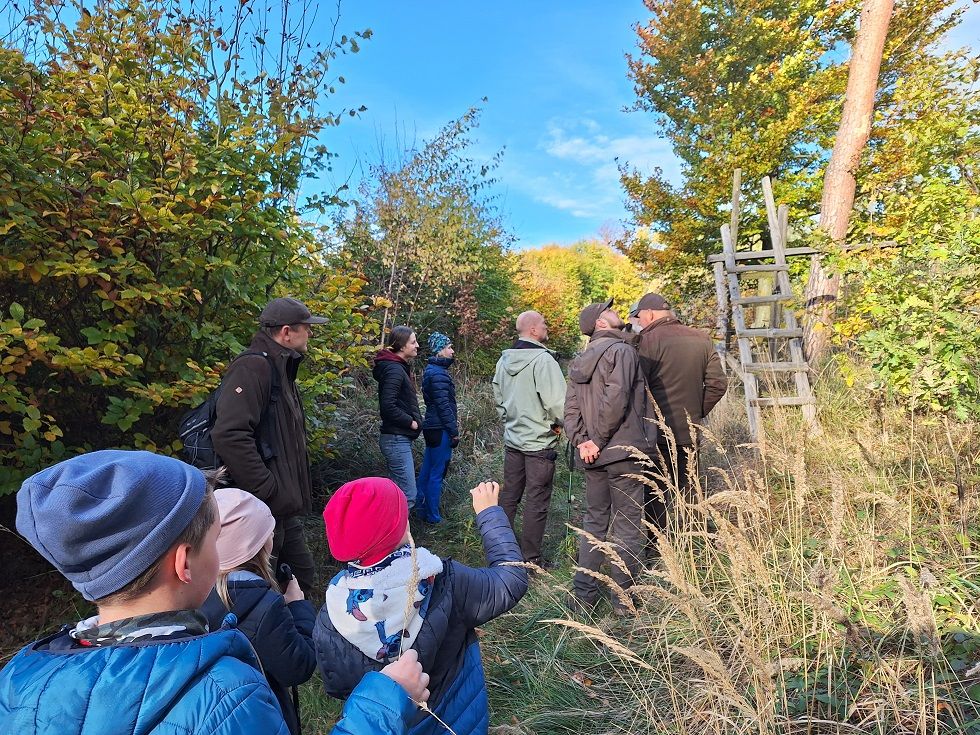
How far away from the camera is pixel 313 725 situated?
2672 millimetres

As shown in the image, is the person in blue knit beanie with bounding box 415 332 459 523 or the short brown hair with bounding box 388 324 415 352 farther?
the person in blue knit beanie with bounding box 415 332 459 523

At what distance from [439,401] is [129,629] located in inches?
178

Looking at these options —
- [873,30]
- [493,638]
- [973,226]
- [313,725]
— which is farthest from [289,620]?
[873,30]

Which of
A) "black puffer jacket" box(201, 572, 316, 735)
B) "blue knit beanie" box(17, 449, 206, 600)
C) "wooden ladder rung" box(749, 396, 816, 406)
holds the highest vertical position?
"blue knit beanie" box(17, 449, 206, 600)

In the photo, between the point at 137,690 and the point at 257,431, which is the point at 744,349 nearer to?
the point at 257,431

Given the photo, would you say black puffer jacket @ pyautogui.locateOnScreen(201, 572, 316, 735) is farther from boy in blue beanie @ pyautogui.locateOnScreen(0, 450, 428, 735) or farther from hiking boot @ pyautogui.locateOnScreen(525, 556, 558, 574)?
hiking boot @ pyautogui.locateOnScreen(525, 556, 558, 574)

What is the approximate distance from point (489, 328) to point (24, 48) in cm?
957

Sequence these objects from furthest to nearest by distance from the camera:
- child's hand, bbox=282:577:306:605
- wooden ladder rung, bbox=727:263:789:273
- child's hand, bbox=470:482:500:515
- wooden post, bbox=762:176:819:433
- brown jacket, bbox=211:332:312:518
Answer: wooden ladder rung, bbox=727:263:789:273 < wooden post, bbox=762:176:819:433 < brown jacket, bbox=211:332:312:518 < child's hand, bbox=282:577:306:605 < child's hand, bbox=470:482:500:515

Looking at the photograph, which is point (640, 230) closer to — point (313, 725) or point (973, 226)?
point (973, 226)

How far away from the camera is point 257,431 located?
9.42 feet

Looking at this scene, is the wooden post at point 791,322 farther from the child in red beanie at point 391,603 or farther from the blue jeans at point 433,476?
the child in red beanie at point 391,603

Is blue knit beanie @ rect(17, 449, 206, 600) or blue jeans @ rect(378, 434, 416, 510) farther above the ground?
blue knit beanie @ rect(17, 449, 206, 600)

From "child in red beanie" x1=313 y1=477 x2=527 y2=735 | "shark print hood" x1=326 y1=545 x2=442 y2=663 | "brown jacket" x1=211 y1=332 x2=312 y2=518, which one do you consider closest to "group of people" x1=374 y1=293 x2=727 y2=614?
"child in red beanie" x1=313 y1=477 x2=527 y2=735

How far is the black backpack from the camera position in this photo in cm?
283
